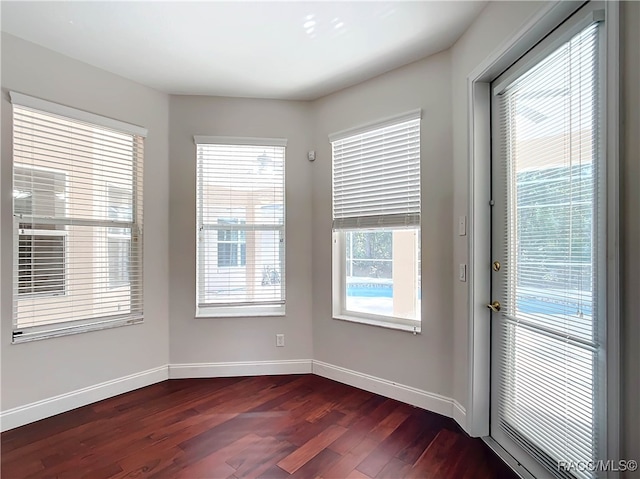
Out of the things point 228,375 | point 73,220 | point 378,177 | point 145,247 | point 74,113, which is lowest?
point 228,375

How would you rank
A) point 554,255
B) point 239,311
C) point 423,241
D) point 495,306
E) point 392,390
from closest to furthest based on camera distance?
point 554,255
point 495,306
point 423,241
point 392,390
point 239,311

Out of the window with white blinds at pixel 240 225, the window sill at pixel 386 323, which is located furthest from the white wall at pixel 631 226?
the window with white blinds at pixel 240 225

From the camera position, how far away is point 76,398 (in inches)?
96.8

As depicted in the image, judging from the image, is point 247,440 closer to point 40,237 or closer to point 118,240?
point 118,240

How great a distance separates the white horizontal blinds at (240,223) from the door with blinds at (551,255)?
1.90m

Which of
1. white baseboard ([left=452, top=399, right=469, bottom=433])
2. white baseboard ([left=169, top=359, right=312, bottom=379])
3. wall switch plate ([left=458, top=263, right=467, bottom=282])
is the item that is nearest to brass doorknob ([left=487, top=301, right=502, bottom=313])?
wall switch plate ([left=458, top=263, right=467, bottom=282])

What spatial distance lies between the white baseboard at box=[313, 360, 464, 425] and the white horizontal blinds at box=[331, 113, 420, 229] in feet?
4.27

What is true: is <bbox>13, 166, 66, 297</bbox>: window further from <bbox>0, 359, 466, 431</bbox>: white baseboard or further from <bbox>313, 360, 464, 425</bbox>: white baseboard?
<bbox>313, 360, 464, 425</bbox>: white baseboard

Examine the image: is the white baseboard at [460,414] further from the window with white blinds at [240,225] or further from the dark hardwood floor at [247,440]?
the window with white blinds at [240,225]

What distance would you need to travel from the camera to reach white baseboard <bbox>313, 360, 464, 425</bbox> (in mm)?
2311

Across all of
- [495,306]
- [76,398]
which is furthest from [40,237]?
[495,306]

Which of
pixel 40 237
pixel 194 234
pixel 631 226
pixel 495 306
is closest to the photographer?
pixel 631 226

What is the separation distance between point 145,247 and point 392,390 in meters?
2.47

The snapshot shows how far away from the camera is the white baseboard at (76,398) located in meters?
2.17
